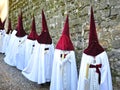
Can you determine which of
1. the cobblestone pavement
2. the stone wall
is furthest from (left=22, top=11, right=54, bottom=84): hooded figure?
the stone wall

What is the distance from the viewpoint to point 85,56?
2711mm

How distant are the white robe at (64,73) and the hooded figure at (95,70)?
481 millimetres

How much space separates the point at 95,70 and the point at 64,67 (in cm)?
60

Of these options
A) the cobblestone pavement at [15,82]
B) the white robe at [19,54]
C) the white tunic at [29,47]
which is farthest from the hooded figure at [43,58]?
the white robe at [19,54]

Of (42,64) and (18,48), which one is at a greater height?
(18,48)

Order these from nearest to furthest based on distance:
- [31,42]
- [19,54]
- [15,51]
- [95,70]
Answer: [95,70] < [31,42] < [19,54] < [15,51]

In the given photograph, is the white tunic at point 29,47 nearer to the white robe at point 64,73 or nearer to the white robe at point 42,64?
the white robe at point 42,64

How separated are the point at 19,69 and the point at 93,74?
7.95ft

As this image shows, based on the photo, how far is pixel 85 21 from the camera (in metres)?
3.39

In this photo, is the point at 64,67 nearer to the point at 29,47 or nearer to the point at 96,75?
the point at 96,75

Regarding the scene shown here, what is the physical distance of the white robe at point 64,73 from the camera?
124 inches

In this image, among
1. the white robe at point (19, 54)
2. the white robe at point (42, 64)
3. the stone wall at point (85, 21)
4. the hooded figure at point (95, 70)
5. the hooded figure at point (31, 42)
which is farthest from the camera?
the white robe at point (19, 54)

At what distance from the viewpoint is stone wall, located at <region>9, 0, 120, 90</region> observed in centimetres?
282

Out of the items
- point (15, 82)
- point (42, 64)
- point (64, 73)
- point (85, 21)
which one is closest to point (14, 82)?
point (15, 82)
